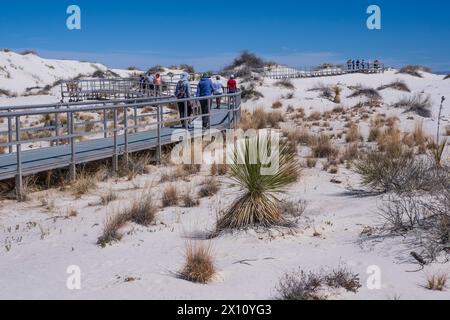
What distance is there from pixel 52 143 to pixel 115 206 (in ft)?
22.6

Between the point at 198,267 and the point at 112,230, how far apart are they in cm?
191

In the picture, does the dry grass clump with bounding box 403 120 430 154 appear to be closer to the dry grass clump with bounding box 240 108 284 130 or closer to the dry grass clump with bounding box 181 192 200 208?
the dry grass clump with bounding box 240 108 284 130

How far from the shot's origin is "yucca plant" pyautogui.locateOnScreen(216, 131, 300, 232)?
737 cm

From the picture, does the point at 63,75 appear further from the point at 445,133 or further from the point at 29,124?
the point at 445,133

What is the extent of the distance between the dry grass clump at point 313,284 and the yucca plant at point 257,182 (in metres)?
1.77

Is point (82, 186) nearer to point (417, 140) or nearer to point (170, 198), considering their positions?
point (170, 198)

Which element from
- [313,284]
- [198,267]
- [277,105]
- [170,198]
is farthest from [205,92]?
[277,105]

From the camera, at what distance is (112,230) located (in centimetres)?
717

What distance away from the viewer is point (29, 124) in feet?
79.4

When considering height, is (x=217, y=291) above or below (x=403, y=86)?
below

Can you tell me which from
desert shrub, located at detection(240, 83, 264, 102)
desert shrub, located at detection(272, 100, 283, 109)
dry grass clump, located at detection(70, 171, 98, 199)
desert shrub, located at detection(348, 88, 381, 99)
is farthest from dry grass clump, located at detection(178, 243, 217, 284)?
desert shrub, located at detection(348, 88, 381, 99)

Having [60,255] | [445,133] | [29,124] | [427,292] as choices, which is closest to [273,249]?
[427,292]

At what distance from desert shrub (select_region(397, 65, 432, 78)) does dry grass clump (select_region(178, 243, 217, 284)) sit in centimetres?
4748

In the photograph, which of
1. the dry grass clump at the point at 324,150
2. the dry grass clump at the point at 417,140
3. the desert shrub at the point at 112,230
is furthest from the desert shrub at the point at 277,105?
the desert shrub at the point at 112,230
